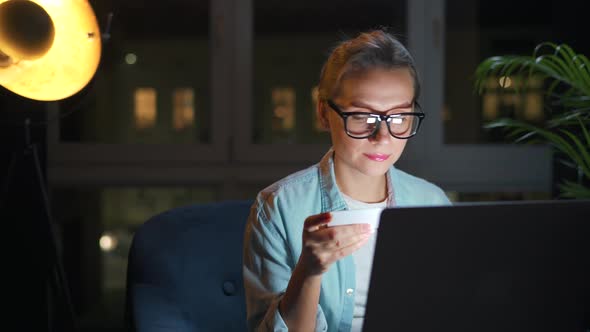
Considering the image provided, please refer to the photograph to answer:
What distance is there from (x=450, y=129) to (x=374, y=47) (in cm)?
201

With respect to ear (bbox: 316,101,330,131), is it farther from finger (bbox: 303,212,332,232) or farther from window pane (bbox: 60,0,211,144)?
window pane (bbox: 60,0,211,144)

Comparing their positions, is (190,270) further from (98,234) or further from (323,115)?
(98,234)

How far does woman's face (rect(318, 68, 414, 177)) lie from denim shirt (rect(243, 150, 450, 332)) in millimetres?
99

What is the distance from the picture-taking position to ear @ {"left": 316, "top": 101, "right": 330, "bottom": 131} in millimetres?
1023

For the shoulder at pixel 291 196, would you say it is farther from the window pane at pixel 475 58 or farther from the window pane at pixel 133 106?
the window pane at pixel 475 58

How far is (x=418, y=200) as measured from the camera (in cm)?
114

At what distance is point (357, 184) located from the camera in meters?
1.06

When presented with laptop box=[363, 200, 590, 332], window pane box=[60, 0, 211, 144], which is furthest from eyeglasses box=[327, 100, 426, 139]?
window pane box=[60, 0, 211, 144]

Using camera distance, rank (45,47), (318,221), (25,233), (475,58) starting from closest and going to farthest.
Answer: (318,221)
(45,47)
(25,233)
(475,58)

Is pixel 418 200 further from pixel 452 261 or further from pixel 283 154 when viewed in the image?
pixel 283 154

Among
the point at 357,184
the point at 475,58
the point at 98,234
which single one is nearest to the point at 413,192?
the point at 357,184

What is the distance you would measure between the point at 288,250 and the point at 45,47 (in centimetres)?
74

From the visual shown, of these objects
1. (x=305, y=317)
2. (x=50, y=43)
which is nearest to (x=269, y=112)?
(x=50, y=43)

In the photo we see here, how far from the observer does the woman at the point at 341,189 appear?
94cm
